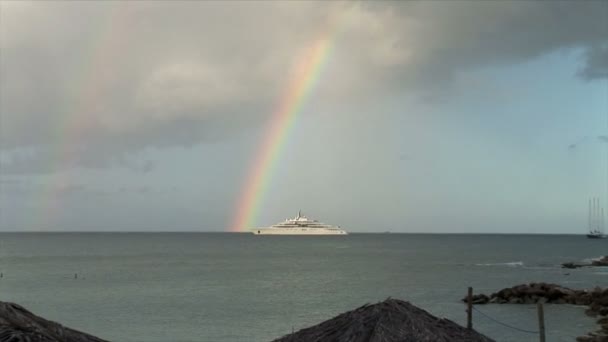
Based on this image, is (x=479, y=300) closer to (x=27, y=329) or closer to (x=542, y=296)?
(x=542, y=296)

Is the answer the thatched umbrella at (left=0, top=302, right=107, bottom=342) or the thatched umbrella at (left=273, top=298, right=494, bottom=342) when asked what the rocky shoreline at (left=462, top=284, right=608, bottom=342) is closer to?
the thatched umbrella at (left=273, top=298, right=494, bottom=342)

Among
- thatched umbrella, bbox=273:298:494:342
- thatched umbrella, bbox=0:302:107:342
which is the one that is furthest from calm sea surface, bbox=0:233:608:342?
thatched umbrella, bbox=0:302:107:342

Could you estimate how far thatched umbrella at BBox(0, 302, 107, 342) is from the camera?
8.12 m

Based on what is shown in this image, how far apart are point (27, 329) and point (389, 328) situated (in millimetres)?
6004

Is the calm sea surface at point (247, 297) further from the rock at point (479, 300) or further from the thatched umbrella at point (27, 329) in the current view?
the thatched umbrella at point (27, 329)

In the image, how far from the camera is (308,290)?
163 feet

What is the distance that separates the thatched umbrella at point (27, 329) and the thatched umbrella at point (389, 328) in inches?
177

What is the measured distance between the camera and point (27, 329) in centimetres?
841

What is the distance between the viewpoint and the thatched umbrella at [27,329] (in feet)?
26.6

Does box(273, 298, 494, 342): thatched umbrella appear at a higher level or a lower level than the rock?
higher

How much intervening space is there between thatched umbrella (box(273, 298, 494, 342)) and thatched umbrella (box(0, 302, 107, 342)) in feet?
14.8

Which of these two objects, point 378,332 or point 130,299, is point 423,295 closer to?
point 130,299

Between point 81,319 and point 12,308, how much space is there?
28.0 meters

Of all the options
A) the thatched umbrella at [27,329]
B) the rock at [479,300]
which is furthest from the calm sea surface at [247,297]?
the thatched umbrella at [27,329]
